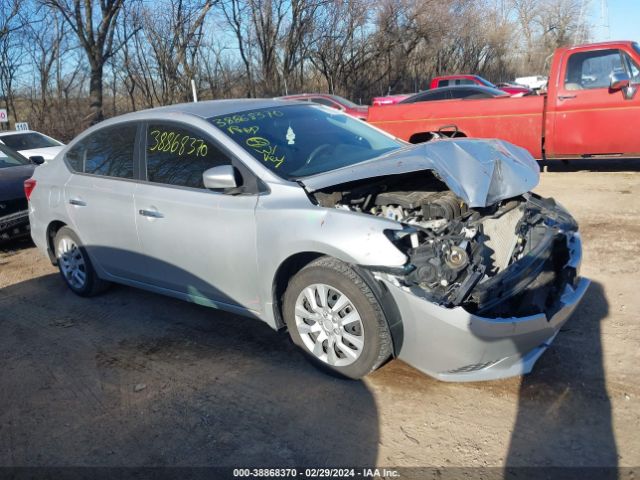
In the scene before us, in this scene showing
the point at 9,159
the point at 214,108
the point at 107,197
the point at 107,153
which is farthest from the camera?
the point at 9,159

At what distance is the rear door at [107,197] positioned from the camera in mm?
4512

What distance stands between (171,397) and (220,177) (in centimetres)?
141

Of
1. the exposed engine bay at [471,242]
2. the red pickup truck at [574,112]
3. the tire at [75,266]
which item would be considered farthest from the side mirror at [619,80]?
the tire at [75,266]

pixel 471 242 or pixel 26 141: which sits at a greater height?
pixel 26 141

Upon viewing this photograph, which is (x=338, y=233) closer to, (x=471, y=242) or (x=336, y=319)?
(x=336, y=319)

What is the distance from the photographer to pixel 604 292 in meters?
4.47

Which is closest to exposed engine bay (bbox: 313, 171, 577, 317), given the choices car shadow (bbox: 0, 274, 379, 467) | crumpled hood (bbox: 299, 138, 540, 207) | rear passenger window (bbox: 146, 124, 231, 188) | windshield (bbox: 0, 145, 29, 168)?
crumpled hood (bbox: 299, 138, 540, 207)

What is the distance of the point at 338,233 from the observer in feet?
10.5

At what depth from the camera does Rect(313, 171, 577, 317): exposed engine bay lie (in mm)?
3062

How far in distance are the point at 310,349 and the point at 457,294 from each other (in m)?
1.03

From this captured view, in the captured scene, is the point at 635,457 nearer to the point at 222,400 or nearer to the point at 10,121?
the point at 222,400

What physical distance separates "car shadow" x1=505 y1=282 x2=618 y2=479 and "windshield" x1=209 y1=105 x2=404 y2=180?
1881mm

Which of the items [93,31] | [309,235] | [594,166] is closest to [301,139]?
[309,235]

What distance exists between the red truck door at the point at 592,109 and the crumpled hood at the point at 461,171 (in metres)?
5.17
